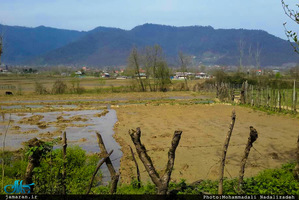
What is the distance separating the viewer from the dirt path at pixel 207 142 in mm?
8742

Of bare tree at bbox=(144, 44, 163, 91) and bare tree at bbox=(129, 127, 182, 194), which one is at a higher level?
bare tree at bbox=(144, 44, 163, 91)

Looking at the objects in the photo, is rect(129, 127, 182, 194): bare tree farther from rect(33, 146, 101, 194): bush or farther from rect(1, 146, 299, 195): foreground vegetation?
rect(33, 146, 101, 194): bush

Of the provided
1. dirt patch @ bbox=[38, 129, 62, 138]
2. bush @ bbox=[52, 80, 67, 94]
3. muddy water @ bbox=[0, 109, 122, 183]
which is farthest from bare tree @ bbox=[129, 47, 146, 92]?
dirt patch @ bbox=[38, 129, 62, 138]

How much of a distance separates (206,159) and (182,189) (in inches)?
167

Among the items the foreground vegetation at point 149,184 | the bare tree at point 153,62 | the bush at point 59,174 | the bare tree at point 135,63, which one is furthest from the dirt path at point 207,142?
the bare tree at point 153,62

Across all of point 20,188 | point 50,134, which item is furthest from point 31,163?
point 50,134

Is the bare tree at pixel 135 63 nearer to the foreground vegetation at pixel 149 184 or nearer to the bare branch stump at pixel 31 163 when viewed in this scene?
the foreground vegetation at pixel 149 184

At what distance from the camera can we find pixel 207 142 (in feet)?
39.8

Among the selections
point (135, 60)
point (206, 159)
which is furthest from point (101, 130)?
point (135, 60)

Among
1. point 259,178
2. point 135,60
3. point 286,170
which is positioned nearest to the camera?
point 259,178

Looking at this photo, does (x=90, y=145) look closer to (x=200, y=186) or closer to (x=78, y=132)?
(x=78, y=132)

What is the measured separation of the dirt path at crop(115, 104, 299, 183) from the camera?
344 inches

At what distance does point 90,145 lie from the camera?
12328mm

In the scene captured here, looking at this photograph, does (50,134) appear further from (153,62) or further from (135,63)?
(153,62)
